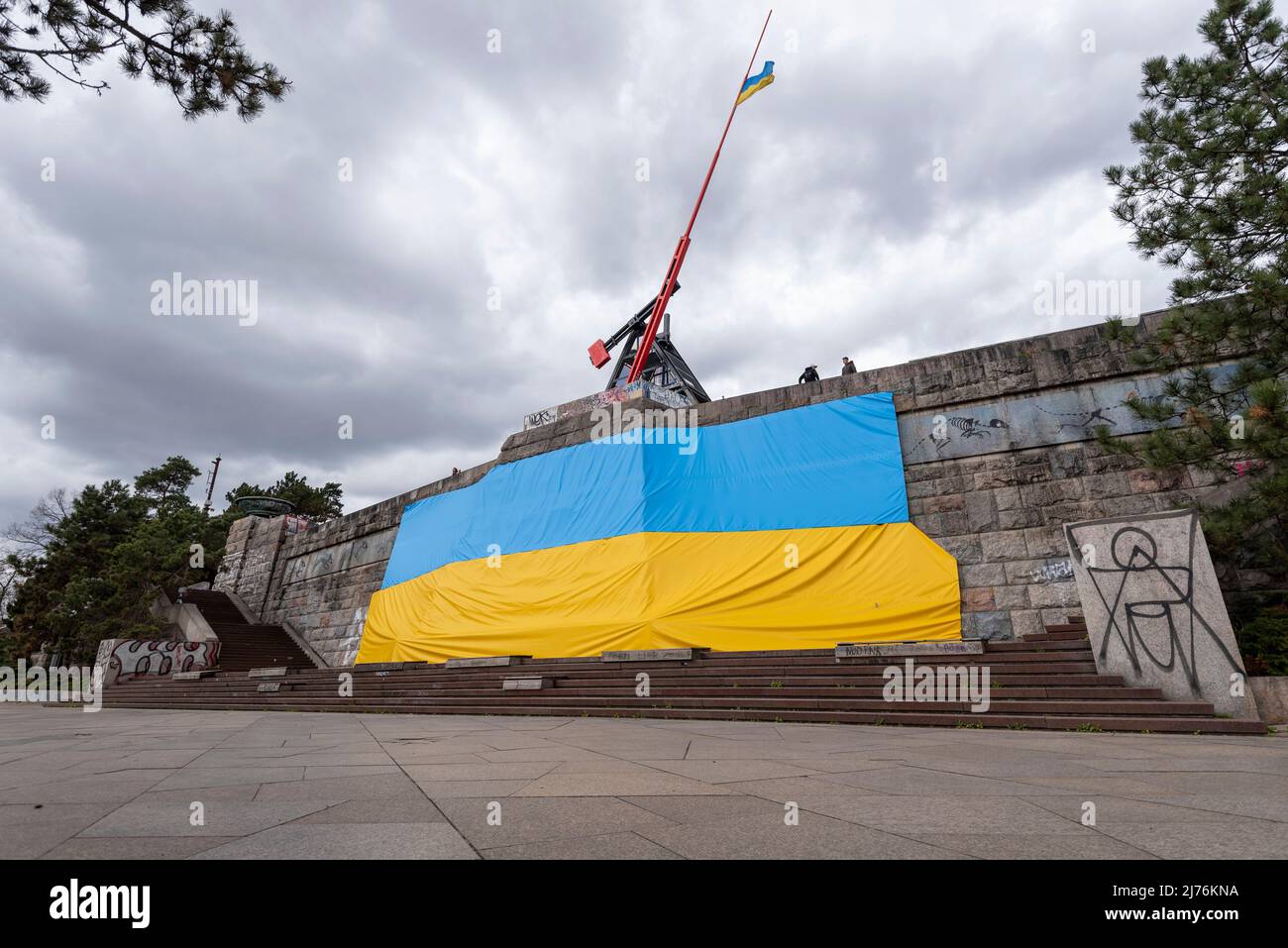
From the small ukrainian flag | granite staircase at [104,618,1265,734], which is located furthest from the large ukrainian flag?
the small ukrainian flag

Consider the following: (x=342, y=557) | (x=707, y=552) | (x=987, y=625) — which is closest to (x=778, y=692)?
(x=987, y=625)

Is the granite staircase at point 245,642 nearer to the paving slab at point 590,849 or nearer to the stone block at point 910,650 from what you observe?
the stone block at point 910,650

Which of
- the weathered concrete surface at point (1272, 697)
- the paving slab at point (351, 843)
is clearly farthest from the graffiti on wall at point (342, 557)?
the weathered concrete surface at point (1272, 697)

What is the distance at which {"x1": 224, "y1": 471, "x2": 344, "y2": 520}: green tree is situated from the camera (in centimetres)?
3897

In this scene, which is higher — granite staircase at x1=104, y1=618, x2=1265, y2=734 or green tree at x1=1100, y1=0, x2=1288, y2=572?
green tree at x1=1100, y1=0, x2=1288, y2=572

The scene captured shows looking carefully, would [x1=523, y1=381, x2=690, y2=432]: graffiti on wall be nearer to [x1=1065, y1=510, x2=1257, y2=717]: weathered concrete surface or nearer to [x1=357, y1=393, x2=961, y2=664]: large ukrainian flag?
[x1=357, y1=393, x2=961, y2=664]: large ukrainian flag

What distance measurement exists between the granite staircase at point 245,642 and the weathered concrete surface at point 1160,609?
20961 millimetres

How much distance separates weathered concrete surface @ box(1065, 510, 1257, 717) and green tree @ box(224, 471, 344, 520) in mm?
39705

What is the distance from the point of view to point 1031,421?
38.3 ft

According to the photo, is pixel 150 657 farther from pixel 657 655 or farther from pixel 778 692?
pixel 778 692

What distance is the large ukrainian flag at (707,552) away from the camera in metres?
11.7
